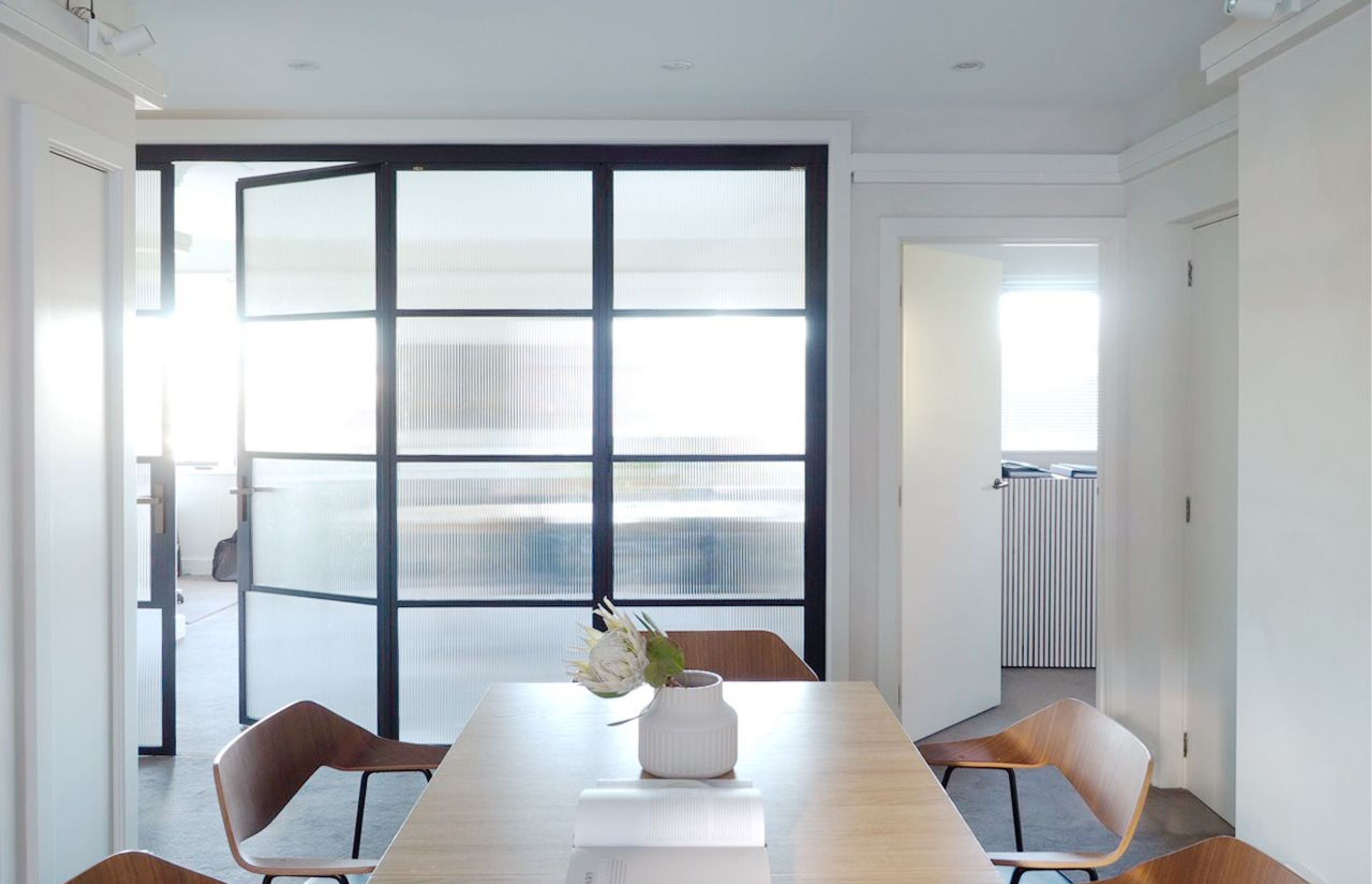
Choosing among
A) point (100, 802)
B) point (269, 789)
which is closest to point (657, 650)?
point (269, 789)

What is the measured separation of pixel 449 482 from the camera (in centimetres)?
414

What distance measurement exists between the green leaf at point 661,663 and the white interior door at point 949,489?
8.32 feet

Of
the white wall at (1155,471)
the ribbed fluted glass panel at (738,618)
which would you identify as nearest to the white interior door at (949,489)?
the ribbed fluted glass panel at (738,618)

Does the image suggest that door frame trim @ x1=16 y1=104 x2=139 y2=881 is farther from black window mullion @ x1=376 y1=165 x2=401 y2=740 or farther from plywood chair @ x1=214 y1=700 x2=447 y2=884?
black window mullion @ x1=376 y1=165 x2=401 y2=740

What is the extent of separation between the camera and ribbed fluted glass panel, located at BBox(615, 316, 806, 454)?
4145 mm

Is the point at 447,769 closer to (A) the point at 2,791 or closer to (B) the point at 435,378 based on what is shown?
(A) the point at 2,791

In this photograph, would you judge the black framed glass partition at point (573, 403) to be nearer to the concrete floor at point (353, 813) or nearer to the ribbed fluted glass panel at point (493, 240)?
the ribbed fluted glass panel at point (493, 240)

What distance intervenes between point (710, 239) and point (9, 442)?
255 cm

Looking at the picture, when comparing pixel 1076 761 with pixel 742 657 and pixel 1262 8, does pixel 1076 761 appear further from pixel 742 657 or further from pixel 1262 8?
pixel 1262 8

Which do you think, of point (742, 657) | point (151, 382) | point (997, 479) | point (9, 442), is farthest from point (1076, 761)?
point (151, 382)

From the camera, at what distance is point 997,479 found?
4855 millimetres

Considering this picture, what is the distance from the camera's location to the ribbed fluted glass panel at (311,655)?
418 centimetres

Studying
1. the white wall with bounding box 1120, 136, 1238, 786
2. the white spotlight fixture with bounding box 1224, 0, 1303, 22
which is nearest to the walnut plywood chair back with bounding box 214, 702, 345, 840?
the white spotlight fixture with bounding box 1224, 0, 1303, 22

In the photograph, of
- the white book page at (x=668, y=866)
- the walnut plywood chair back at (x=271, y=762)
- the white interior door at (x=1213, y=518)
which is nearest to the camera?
the white book page at (x=668, y=866)
